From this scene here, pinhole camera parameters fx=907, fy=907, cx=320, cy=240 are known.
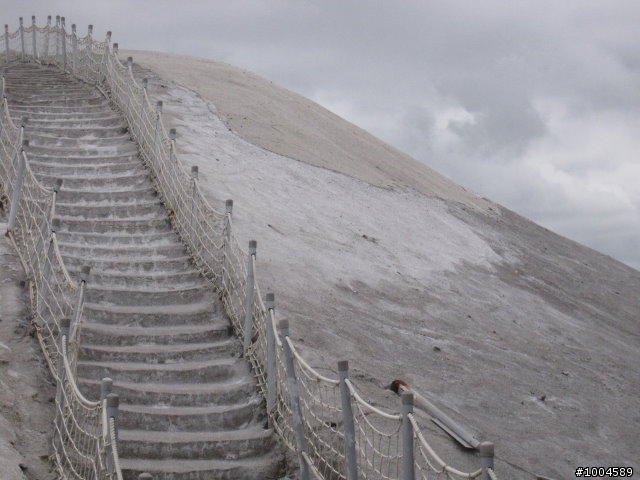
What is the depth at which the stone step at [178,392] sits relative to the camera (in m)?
8.75

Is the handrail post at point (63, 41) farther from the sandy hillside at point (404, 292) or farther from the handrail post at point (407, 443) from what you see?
the handrail post at point (407, 443)

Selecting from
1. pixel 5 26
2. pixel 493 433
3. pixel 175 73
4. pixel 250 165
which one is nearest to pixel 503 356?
pixel 493 433

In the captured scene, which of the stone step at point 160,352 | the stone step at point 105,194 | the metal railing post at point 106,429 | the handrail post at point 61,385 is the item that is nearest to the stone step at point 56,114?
the stone step at point 105,194

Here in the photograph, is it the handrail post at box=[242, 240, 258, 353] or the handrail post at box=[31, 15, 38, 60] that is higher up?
the handrail post at box=[31, 15, 38, 60]

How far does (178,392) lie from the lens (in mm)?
8820

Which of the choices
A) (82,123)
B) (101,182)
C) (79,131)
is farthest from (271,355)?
(82,123)

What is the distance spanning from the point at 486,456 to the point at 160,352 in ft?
17.5

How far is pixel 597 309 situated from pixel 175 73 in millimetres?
10348

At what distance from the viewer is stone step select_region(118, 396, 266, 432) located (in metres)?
8.45

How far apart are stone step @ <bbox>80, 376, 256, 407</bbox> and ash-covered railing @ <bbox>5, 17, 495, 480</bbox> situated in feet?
0.72

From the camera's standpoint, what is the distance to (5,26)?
22.0 meters

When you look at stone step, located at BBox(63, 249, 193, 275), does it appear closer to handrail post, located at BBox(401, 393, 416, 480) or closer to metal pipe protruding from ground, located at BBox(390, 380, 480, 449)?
metal pipe protruding from ground, located at BBox(390, 380, 480, 449)

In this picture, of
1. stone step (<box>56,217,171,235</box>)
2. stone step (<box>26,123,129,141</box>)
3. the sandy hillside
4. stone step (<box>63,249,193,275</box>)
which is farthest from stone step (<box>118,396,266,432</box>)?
stone step (<box>26,123,129,141</box>)

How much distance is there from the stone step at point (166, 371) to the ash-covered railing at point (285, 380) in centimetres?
26
